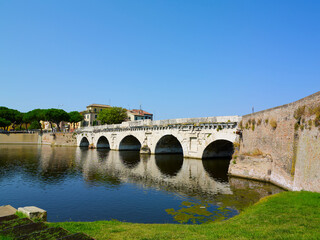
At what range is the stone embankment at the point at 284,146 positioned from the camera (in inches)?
577

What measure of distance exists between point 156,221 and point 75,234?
587 centimetres

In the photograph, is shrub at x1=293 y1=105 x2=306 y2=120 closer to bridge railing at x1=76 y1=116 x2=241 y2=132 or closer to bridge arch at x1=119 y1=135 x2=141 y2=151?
bridge railing at x1=76 y1=116 x2=241 y2=132

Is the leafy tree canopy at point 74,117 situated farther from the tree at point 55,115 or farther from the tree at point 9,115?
the tree at point 9,115

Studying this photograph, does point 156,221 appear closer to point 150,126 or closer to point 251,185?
point 251,185

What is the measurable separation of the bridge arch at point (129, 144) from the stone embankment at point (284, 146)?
35.9 metres

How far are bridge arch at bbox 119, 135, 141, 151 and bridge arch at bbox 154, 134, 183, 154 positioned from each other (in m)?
12.3

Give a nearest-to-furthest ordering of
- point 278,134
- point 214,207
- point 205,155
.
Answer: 1. point 214,207
2. point 278,134
3. point 205,155

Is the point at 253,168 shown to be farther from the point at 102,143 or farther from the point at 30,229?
the point at 102,143

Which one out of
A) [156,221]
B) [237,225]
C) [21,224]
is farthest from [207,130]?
[21,224]

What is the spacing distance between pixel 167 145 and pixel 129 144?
1596 cm

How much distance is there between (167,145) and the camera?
48.6m

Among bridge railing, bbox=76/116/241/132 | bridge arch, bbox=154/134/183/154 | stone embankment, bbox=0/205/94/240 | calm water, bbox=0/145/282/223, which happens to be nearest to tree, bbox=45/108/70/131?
bridge railing, bbox=76/116/241/132

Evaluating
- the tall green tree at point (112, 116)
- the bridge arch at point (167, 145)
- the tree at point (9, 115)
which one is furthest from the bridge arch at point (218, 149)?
the tree at point (9, 115)

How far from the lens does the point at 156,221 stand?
12.8 metres
